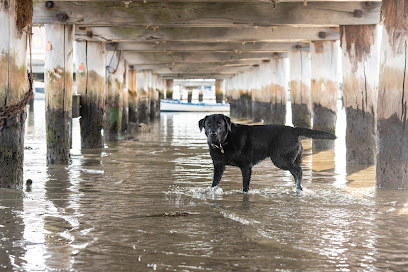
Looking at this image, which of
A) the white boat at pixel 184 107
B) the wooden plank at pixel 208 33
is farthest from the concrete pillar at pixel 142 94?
the white boat at pixel 184 107

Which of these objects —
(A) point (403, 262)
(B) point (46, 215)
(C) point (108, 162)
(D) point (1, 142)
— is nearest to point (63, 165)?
(C) point (108, 162)

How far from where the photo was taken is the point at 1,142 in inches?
316

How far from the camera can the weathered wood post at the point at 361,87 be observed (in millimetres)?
11977

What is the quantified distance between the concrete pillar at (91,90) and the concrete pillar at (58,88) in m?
2.78

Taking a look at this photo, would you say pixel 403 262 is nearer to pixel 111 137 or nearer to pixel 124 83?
pixel 111 137

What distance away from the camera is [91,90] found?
15.6 metres

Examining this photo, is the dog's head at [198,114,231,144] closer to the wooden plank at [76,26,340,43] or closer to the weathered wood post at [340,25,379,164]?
the weathered wood post at [340,25,379,164]

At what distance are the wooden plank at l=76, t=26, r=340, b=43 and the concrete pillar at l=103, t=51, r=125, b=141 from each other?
3.21 metres

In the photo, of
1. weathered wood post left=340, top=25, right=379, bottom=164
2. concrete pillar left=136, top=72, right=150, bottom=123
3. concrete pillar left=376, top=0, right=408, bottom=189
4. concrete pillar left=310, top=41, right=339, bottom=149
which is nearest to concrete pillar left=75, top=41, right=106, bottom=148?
concrete pillar left=310, top=41, right=339, bottom=149

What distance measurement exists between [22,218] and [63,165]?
5284 millimetres

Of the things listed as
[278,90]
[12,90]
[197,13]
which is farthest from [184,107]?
[12,90]

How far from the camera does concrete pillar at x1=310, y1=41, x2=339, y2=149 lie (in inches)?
631

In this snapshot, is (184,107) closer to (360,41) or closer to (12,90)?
(360,41)

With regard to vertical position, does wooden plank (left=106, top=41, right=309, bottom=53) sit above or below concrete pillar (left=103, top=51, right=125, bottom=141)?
above
